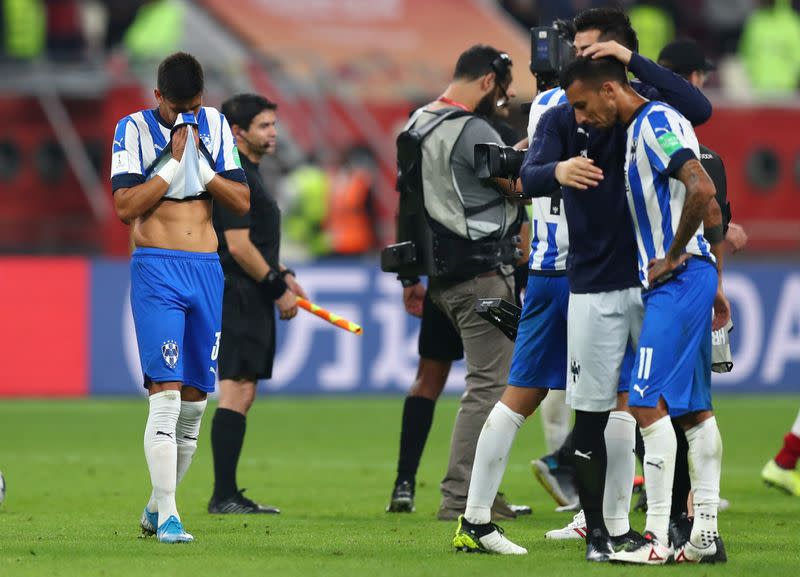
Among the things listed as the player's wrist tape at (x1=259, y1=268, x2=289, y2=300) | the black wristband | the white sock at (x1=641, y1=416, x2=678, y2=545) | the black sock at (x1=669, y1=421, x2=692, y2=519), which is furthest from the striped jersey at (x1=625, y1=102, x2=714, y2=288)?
the player's wrist tape at (x1=259, y1=268, x2=289, y2=300)

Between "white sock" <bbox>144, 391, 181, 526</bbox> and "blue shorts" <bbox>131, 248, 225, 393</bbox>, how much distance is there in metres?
0.11

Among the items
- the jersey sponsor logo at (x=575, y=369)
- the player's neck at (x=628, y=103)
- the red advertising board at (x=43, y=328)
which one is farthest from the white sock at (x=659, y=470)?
the red advertising board at (x=43, y=328)

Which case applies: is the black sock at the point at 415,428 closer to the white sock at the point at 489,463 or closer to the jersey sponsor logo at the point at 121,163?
the white sock at the point at 489,463

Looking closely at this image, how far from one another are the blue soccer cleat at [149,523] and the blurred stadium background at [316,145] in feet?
26.6

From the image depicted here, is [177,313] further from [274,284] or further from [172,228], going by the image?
[274,284]

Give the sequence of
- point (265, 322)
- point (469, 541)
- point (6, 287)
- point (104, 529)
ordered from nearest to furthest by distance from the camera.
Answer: point (469, 541) → point (104, 529) → point (265, 322) → point (6, 287)

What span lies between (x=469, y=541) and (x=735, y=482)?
3893mm

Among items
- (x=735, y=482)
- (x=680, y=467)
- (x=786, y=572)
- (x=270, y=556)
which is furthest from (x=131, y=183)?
(x=735, y=482)

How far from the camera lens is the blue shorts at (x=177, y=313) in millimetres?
7172

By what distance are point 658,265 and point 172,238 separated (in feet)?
7.12

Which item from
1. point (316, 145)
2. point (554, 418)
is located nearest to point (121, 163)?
point (554, 418)

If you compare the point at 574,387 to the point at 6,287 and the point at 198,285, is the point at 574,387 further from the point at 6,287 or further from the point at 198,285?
the point at 6,287

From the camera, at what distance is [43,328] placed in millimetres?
15641

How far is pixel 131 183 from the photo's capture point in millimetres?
7172
